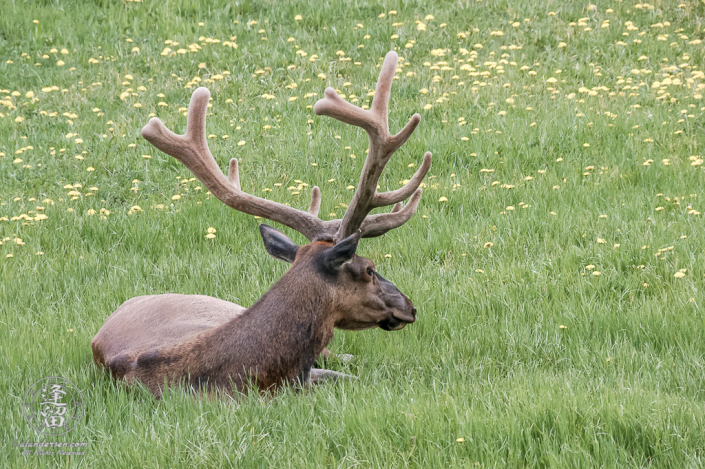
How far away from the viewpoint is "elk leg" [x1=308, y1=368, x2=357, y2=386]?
15.2 ft

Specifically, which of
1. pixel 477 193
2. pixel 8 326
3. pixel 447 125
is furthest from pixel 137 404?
pixel 447 125

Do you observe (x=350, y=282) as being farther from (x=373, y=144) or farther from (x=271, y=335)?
(x=373, y=144)

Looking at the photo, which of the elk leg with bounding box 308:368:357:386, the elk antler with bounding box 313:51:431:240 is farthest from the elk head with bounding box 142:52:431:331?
the elk leg with bounding box 308:368:357:386

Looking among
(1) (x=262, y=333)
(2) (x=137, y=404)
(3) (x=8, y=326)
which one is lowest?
(3) (x=8, y=326)

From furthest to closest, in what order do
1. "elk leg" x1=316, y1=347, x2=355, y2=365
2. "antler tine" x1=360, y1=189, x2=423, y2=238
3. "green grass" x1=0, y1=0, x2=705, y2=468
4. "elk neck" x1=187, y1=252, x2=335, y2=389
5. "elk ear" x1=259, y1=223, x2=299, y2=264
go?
"elk leg" x1=316, y1=347, x2=355, y2=365 → "antler tine" x1=360, y1=189, x2=423, y2=238 → "elk ear" x1=259, y1=223, x2=299, y2=264 → "elk neck" x1=187, y1=252, x2=335, y2=389 → "green grass" x1=0, y1=0, x2=705, y2=468

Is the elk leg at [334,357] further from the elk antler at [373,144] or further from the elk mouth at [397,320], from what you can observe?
the elk antler at [373,144]

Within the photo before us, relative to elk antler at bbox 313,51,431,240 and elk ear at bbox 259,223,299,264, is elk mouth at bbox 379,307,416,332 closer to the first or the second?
elk antler at bbox 313,51,431,240

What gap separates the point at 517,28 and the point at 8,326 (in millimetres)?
9065

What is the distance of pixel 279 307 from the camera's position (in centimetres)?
429

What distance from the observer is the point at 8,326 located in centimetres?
550

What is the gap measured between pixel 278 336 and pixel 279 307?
0.54ft

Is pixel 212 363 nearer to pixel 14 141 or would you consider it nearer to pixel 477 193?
pixel 477 193

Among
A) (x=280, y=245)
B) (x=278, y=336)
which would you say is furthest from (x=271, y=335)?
(x=280, y=245)

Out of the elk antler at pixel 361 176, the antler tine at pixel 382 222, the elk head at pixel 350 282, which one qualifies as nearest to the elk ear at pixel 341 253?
the elk head at pixel 350 282
